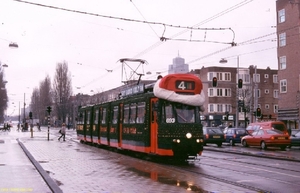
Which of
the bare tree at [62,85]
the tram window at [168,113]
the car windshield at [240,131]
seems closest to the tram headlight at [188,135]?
the tram window at [168,113]

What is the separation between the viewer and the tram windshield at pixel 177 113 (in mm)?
18203

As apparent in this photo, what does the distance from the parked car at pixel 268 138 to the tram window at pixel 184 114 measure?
44.5 feet

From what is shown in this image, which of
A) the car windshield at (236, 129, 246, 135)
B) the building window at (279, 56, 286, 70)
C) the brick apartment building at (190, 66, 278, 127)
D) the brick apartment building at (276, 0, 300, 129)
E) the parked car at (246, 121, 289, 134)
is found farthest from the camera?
the brick apartment building at (190, 66, 278, 127)

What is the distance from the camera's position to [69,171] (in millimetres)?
14656

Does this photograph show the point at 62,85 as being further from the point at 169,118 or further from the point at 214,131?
the point at 169,118

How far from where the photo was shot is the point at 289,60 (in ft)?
154

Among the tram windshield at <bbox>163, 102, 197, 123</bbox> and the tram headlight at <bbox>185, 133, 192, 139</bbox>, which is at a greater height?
the tram windshield at <bbox>163, 102, 197, 123</bbox>

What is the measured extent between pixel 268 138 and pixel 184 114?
13.9 meters

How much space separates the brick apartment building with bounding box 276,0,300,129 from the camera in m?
45.5

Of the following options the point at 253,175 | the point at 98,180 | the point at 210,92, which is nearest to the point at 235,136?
the point at 253,175

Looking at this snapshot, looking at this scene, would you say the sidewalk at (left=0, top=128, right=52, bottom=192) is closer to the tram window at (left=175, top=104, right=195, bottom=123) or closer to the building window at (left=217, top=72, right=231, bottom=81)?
the tram window at (left=175, top=104, right=195, bottom=123)

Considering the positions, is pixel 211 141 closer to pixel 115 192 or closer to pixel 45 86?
pixel 115 192

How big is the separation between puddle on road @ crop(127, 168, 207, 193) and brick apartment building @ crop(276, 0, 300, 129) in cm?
3383

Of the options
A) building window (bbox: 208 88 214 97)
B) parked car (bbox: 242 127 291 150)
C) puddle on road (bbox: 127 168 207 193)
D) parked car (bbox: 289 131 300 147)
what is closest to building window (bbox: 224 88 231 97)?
building window (bbox: 208 88 214 97)
